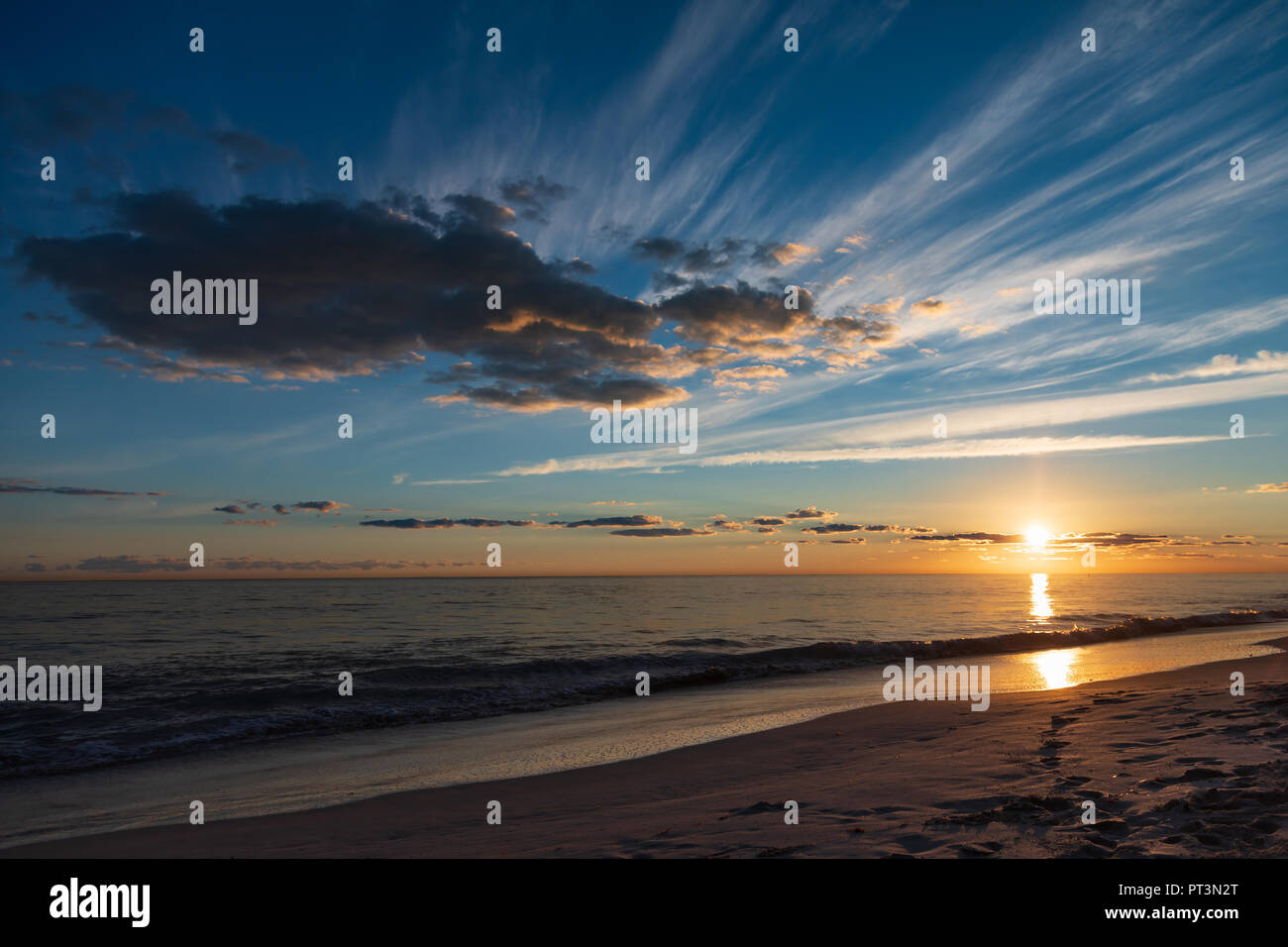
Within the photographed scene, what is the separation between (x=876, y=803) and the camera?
760 cm

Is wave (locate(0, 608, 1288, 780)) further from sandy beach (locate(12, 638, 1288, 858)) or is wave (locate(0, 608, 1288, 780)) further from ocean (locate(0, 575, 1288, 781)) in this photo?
sandy beach (locate(12, 638, 1288, 858))

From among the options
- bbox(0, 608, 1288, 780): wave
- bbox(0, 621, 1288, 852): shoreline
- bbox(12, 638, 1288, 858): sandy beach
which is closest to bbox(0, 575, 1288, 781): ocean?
bbox(0, 608, 1288, 780): wave

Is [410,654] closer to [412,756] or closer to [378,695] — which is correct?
[378,695]

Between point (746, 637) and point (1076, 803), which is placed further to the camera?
point (746, 637)

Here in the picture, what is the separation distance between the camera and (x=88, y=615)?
47969mm

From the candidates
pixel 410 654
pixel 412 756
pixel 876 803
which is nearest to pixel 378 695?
pixel 412 756

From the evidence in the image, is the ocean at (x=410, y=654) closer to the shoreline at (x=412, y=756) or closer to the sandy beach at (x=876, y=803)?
the shoreline at (x=412, y=756)

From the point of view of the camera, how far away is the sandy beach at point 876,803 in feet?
19.5
